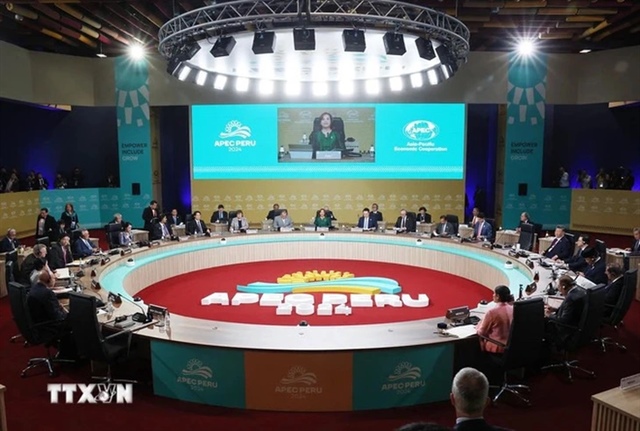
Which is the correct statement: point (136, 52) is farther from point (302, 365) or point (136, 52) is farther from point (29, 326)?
point (302, 365)

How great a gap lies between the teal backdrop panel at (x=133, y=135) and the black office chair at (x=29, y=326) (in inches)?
388

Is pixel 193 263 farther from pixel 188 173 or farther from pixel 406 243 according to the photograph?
pixel 188 173

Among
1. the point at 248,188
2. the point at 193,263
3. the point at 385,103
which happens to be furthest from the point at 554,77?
the point at 193,263

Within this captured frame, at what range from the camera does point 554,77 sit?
1392cm

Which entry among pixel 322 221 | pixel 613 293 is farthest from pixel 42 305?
pixel 322 221

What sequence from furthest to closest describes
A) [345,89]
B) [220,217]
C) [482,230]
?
[345,89] → [220,217] → [482,230]

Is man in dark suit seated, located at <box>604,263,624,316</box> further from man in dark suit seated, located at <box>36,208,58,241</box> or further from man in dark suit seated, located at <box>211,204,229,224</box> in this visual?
man in dark suit seated, located at <box>36,208,58,241</box>

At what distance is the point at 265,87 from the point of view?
12.5 m

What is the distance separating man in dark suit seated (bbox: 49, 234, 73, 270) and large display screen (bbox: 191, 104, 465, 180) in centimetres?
645

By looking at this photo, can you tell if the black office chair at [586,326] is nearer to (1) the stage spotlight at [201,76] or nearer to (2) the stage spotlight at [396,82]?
(2) the stage spotlight at [396,82]

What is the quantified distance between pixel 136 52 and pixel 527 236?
11.4 m

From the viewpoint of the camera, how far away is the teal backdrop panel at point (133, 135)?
46.5ft

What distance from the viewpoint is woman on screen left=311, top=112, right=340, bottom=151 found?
13898 mm

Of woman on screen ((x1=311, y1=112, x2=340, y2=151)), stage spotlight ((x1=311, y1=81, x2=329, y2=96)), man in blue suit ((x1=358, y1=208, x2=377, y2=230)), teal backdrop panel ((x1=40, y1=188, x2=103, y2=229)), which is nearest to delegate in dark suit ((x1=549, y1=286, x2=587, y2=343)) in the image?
man in blue suit ((x1=358, y1=208, x2=377, y2=230))
